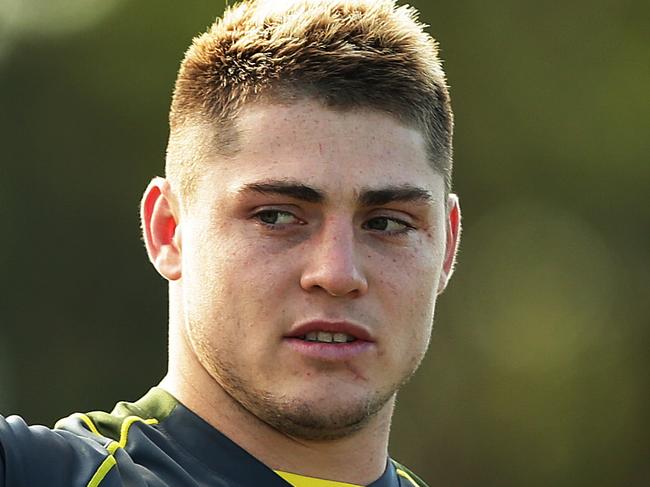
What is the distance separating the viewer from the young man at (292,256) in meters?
4.66

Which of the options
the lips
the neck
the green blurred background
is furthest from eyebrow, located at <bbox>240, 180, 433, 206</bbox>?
the green blurred background

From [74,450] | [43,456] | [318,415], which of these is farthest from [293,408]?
[43,456]

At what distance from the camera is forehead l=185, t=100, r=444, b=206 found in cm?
471

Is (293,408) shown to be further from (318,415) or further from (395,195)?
(395,195)

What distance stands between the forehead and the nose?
0.11 metres

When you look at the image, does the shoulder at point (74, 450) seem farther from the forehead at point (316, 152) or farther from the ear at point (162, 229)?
the forehead at point (316, 152)

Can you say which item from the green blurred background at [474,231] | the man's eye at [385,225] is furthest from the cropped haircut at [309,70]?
the green blurred background at [474,231]

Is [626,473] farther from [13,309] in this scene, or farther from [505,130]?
[13,309]

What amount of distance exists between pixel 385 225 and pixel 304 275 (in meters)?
0.33

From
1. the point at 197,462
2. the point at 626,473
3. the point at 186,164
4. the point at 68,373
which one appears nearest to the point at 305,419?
the point at 197,462

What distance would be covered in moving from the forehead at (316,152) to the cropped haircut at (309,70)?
0.04 meters

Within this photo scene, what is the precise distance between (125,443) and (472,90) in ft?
55.8

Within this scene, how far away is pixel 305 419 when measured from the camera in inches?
185

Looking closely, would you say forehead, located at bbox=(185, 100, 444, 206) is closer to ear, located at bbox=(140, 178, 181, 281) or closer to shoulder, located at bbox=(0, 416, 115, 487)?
ear, located at bbox=(140, 178, 181, 281)
